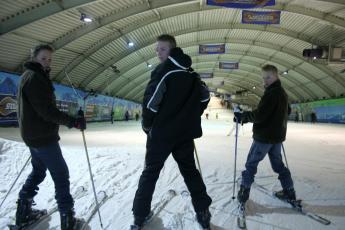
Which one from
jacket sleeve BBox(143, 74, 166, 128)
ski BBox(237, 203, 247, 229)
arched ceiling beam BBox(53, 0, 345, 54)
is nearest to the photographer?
jacket sleeve BBox(143, 74, 166, 128)

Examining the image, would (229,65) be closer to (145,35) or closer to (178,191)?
(145,35)

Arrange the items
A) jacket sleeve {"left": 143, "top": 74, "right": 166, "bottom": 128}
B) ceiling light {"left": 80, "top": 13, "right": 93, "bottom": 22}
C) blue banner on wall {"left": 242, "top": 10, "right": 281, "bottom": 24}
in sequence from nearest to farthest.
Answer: jacket sleeve {"left": 143, "top": 74, "right": 166, "bottom": 128} < ceiling light {"left": 80, "top": 13, "right": 93, "bottom": 22} < blue banner on wall {"left": 242, "top": 10, "right": 281, "bottom": 24}

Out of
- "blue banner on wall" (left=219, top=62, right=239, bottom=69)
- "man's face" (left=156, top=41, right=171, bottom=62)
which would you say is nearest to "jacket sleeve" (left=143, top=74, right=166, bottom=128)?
"man's face" (left=156, top=41, right=171, bottom=62)

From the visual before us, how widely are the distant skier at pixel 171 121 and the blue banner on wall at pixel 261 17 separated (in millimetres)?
13871

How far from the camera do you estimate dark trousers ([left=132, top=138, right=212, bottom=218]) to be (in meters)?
2.60

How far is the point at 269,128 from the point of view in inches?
130

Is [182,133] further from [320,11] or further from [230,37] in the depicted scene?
[230,37]

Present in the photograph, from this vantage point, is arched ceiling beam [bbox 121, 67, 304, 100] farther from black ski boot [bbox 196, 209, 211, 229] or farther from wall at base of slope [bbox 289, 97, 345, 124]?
black ski boot [bbox 196, 209, 211, 229]

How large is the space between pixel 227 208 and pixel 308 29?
2030 centimetres

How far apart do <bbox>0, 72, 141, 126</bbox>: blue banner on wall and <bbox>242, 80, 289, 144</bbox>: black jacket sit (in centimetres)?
340

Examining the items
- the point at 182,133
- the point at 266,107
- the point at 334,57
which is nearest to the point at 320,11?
the point at 334,57

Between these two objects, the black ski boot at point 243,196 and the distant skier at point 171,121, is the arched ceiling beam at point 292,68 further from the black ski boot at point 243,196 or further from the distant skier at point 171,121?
the distant skier at point 171,121

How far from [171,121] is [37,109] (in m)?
1.33

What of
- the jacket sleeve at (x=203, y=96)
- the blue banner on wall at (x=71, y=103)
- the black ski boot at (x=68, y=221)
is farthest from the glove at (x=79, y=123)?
the blue banner on wall at (x=71, y=103)
